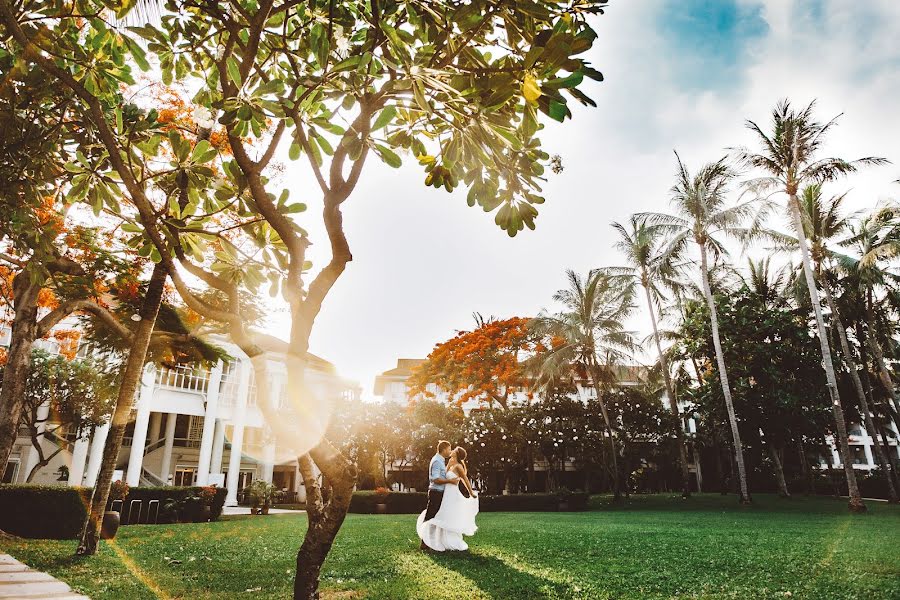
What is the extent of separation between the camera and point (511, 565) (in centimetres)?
639

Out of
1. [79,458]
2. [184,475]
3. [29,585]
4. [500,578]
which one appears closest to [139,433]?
[79,458]

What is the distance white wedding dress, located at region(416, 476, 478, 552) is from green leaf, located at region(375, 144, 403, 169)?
623 centimetres

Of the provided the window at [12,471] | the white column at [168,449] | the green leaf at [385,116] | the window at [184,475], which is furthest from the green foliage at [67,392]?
the green leaf at [385,116]

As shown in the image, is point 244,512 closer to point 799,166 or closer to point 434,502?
point 434,502

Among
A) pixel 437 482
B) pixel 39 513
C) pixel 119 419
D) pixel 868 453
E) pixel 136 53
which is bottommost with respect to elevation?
pixel 39 513

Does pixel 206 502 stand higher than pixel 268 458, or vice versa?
pixel 268 458

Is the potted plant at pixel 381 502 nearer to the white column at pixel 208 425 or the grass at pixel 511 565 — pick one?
the white column at pixel 208 425

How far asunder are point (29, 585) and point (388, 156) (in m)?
5.56

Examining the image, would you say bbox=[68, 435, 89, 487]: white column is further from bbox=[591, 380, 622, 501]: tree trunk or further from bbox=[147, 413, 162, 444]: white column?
bbox=[591, 380, 622, 501]: tree trunk

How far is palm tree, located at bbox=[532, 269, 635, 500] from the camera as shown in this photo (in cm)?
2414

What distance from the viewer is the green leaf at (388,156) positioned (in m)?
3.06

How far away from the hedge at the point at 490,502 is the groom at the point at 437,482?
13.7 m

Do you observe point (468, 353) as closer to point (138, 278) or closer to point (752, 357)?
point (752, 357)

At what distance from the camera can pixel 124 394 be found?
688cm
